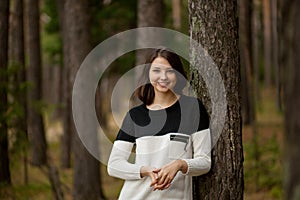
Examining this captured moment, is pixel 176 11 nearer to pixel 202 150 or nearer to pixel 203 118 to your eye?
pixel 203 118

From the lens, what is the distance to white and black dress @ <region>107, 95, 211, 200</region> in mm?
4125

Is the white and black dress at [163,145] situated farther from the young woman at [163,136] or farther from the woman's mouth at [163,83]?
the woman's mouth at [163,83]

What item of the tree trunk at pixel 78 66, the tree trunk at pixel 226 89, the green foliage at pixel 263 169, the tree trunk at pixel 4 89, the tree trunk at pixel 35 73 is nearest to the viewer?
the tree trunk at pixel 226 89

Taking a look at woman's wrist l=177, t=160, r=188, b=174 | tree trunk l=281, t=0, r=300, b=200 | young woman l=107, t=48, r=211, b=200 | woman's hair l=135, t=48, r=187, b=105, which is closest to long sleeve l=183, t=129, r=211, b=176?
young woman l=107, t=48, r=211, b=200

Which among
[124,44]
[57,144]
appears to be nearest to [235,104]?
[124,44]

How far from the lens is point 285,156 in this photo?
2.30m

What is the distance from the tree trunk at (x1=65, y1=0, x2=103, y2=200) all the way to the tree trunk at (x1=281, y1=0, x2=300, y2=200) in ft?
29.3

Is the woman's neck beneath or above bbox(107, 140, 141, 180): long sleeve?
above

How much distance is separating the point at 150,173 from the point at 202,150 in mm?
403

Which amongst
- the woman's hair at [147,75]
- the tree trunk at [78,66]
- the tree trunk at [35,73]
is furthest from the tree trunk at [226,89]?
the tree trunk at [35,73]

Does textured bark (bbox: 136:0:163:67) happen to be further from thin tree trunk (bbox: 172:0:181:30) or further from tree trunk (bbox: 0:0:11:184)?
thin tree trunk (bbox: 172:0:181:30)

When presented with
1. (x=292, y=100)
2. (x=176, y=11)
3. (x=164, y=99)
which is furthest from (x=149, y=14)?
(x=176, y=11)

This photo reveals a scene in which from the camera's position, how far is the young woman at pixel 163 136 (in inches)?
162

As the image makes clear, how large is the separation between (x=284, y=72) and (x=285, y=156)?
0.31 meters
